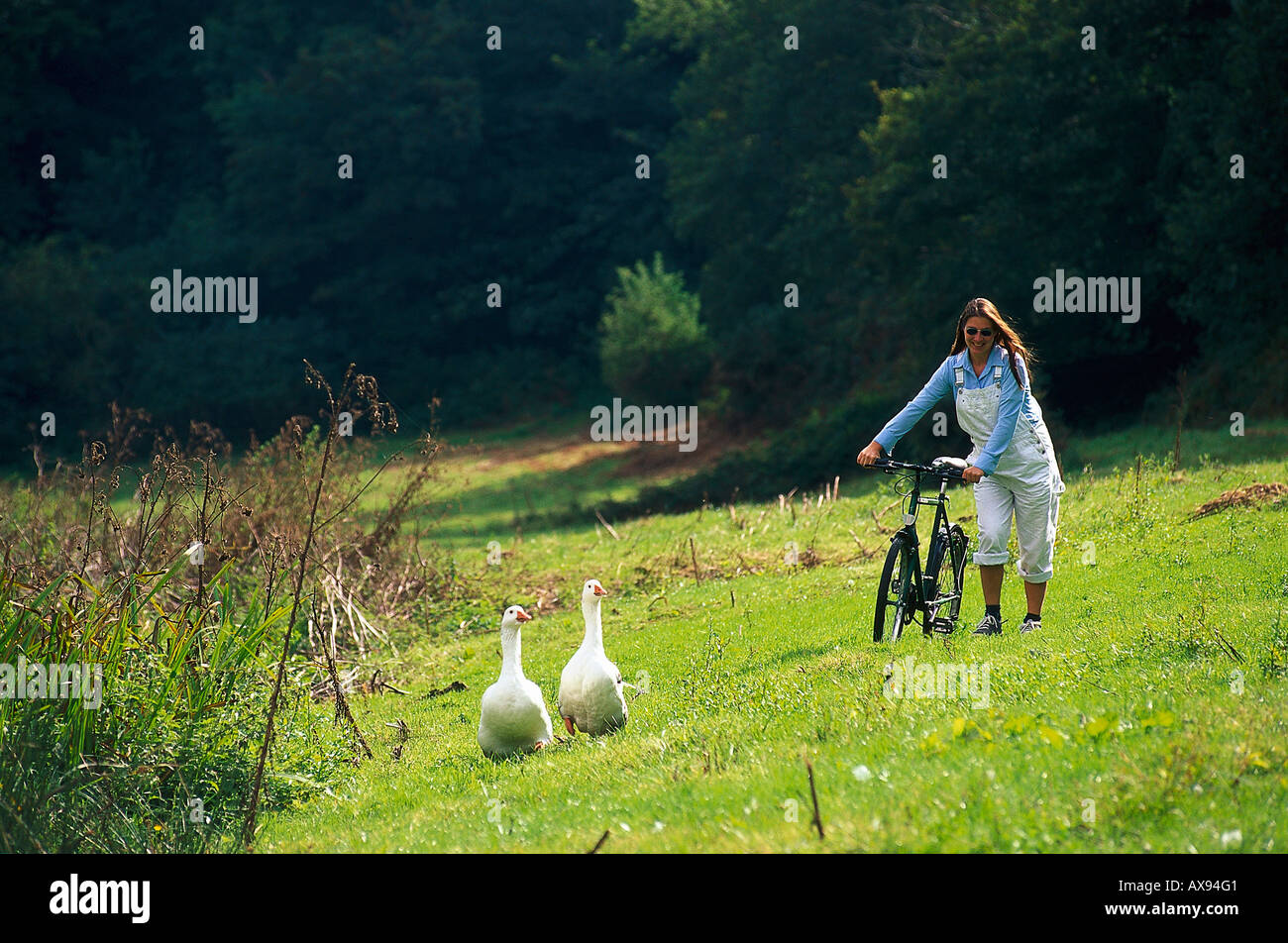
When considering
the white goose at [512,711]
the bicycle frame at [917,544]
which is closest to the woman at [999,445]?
the bicycle frame at [917,544]

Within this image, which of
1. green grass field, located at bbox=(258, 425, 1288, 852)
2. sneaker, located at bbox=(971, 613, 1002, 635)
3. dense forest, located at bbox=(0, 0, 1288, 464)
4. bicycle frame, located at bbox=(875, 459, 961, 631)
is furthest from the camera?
dense forest, located at bbox=(0, 0, 1288, 464)

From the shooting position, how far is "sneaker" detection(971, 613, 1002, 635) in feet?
30.8

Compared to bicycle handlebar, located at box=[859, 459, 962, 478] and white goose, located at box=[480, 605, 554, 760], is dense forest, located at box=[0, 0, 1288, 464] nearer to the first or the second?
bicycle handlebar, located at box=[859, 459, 962, 478]

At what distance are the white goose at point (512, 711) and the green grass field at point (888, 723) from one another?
6.1 inches

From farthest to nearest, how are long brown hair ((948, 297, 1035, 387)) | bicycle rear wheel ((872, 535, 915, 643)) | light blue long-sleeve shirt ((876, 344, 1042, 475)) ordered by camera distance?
1. bicycle rear wheel ((872, 535, 915, 643))
2. long brown hair ((948, 297, 1035, 387))
3. light blue long-sleeve shirt ((876, 344, 1042, 475))

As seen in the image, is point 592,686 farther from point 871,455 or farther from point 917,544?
point 917,544

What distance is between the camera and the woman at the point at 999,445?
8852 millimetres

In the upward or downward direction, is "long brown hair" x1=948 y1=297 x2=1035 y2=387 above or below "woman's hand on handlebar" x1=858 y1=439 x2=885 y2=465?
above

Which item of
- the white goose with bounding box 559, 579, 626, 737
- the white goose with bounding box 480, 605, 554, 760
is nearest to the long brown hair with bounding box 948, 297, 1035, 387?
the white goose with bounding box 559, 579, 626, 737

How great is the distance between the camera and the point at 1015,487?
9.14 m

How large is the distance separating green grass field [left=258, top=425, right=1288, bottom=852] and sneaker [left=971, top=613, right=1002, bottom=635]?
0.17 metres

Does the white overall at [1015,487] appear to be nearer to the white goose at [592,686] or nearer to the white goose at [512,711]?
the white goose at [592,686]

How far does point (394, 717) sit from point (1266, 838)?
26.5 feet
